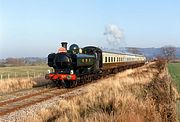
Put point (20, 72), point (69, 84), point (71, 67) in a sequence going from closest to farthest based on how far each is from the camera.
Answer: point (71, 67), point (69, 84), point (20, 72)

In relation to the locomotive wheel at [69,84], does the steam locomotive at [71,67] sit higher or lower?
higher

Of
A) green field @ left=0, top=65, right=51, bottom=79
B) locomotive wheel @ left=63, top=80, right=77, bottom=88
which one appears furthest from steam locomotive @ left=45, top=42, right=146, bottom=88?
green field @ left=0, top=65, right=51, bottom=79

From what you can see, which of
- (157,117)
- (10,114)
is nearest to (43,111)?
(10,114)

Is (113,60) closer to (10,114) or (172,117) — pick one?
(10,114)

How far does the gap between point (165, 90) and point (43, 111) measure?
4.77 meters

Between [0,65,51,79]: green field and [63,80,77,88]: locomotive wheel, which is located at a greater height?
[63,80,77,88]: locomotive wheel

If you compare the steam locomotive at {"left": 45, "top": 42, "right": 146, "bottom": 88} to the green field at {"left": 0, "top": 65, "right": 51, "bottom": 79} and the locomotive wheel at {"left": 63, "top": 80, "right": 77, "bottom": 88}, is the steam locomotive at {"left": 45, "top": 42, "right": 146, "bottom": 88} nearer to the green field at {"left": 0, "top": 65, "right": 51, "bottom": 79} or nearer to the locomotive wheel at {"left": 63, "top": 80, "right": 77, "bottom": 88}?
the locomotive wheel at {"left": 63, "top": 80, "right": 77, "bottom": 88}

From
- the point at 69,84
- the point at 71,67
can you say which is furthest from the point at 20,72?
the point at 71,67

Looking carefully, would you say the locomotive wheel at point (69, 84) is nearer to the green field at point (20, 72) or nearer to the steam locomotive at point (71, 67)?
the steam locomotive at point (71, 67)

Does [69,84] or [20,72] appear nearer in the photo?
[69,84]

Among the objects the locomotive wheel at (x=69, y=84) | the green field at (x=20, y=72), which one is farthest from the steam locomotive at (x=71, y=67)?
the green field at (x=20, y=72)

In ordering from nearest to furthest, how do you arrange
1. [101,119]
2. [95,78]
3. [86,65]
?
[101,119], [86,65], [95,78]

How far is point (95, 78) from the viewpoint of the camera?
2742cm

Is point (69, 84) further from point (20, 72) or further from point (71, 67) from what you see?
point (20, 72)
